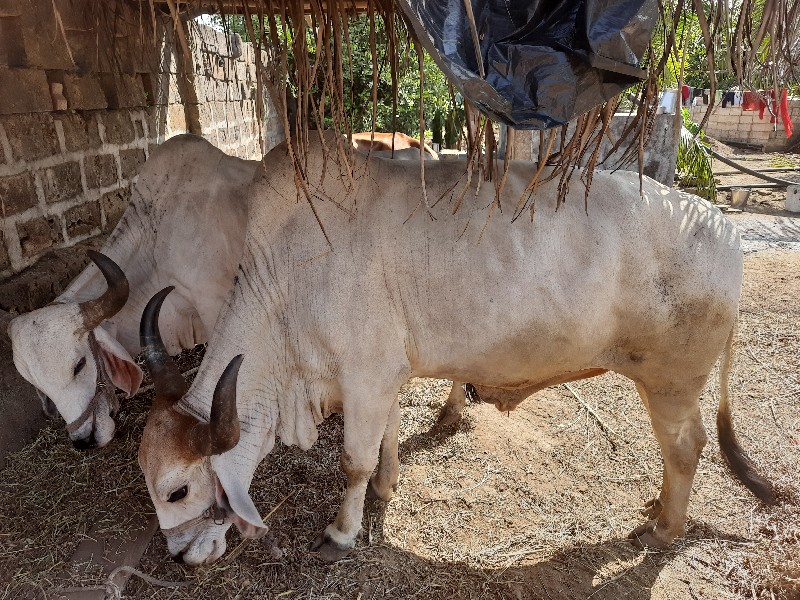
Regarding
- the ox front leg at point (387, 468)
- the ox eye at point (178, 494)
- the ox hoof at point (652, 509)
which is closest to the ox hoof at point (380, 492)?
Answer: the ox front leg at point (387, 468)

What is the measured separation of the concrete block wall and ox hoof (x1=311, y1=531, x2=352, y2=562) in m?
14.3

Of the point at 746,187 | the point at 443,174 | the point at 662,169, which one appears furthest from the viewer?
the point at 746,187

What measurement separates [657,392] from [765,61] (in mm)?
1288

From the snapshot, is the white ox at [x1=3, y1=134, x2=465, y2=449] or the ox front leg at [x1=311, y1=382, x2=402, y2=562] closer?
the ox front leg at [x1=311, y1=382, x2=402, y2=562]

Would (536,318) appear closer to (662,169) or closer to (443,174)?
(443,174)

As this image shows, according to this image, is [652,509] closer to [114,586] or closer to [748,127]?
[114,586]

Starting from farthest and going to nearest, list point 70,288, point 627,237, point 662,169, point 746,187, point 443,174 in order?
point 746,187 → point 662,169 → point 70,288 → point 443,174 → point 627,237

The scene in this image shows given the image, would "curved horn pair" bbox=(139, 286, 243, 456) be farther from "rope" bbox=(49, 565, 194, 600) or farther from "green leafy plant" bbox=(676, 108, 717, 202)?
"green leafy plant" bbox=(676, 108, 717, 202)

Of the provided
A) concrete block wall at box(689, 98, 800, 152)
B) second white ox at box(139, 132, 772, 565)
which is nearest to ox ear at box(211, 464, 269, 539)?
second white ox at box(139, 132, 772, 565)

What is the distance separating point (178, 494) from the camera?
2092 millimetres

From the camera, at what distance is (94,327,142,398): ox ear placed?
266 centimetres

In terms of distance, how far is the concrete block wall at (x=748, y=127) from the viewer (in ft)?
47.6

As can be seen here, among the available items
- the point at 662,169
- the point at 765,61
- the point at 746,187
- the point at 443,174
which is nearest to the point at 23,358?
the point at 443,174

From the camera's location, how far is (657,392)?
252 centimetres
